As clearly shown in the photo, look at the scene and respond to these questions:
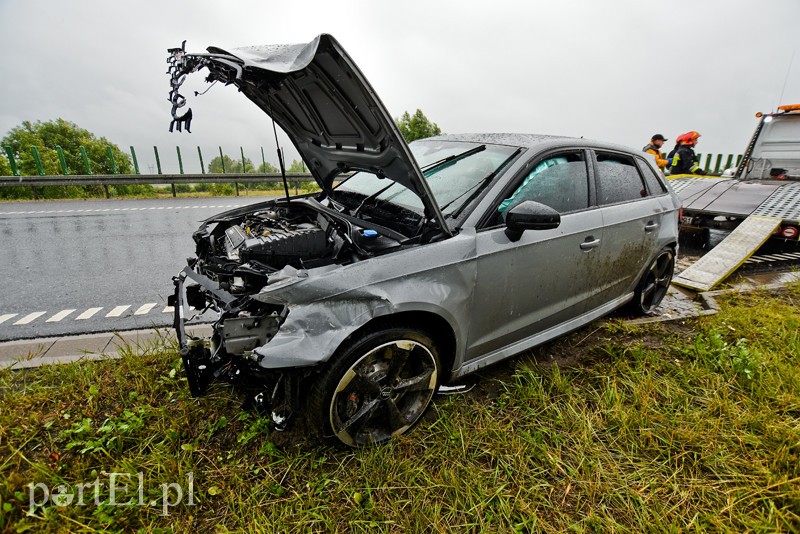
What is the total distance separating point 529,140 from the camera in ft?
8.55

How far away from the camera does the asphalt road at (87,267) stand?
3.44 metres

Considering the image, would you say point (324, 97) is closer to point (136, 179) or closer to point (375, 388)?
point (375, 388)

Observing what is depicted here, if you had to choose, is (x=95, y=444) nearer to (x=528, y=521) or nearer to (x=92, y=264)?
(x=528, y=521)

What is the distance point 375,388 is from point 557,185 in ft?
5.73

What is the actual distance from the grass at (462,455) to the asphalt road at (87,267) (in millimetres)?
1031

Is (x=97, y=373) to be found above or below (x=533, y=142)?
below

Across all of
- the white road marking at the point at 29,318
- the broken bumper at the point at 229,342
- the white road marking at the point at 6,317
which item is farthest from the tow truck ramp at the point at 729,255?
the white road marking at the point at 6,317

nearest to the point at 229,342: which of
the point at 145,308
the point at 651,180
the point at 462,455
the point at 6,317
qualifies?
the point at 462,455

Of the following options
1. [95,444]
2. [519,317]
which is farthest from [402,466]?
[95,444]

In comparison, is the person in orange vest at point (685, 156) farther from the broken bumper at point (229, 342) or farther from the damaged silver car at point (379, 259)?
the broken bumper at point (229, 342)

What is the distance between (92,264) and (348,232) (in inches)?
182

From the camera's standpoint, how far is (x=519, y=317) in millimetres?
2373

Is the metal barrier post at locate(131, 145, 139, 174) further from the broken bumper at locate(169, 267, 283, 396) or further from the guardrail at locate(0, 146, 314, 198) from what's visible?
the broken bumper at locate(169, 267, 283, 396)

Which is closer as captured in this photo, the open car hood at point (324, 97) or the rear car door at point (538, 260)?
the open car hood at point (324, 97)
